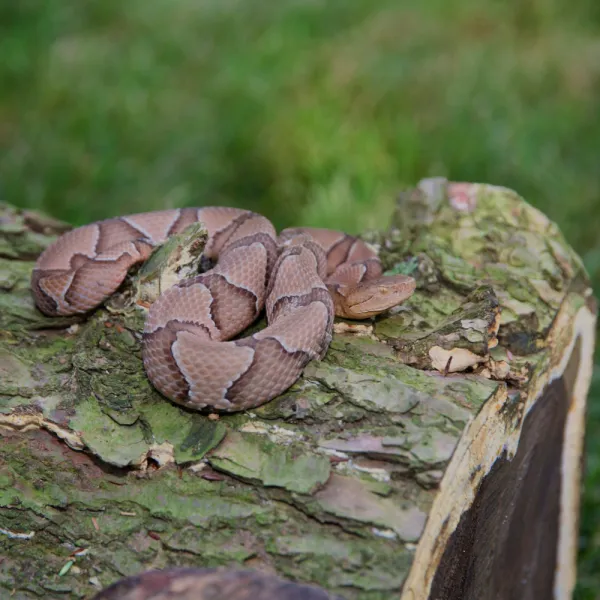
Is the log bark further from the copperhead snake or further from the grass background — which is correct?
the grass background

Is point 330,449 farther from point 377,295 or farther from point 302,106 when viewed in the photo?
point 302,106

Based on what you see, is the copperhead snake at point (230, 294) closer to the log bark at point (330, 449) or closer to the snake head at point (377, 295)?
the snake head at point (377, 295)

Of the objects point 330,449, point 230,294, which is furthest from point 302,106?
point 330,449

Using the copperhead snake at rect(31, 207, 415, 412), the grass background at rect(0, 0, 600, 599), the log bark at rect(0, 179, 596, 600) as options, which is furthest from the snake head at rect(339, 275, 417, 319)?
the grass background at rect(0, 0, 600, 599)

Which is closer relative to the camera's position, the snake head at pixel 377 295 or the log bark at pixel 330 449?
the log bark at pixel 330 449

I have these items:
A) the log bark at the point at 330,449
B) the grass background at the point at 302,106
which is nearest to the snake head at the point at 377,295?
the log bark at the point at 330,449

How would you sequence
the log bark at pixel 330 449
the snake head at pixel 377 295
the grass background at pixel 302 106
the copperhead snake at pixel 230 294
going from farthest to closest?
the grass background at pixel 302 106, the snake head at pixel 377 295, the copperhead snake at pixel 230 294, the log bark at pixel 330 449

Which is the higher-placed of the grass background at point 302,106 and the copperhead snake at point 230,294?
the grass background at point 302,106

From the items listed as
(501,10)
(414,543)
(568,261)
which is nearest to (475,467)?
(414,543)
